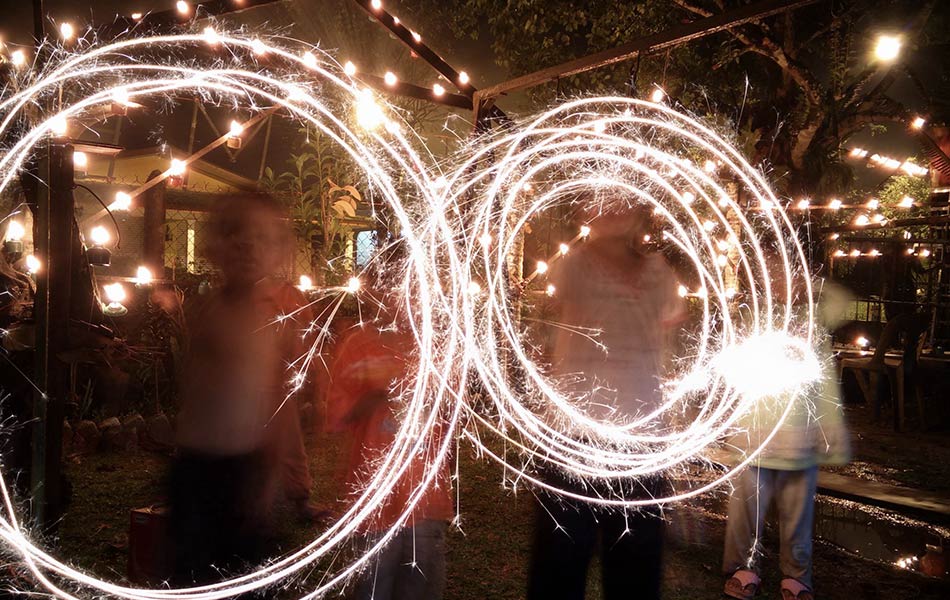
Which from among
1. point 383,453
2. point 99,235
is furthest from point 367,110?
point 99,235

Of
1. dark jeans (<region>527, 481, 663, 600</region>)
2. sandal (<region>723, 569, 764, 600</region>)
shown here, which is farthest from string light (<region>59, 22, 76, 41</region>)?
sandal (<region>723, 569, 764, 600</region>)

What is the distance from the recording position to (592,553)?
2.90m

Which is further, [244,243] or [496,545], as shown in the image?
[496,545]

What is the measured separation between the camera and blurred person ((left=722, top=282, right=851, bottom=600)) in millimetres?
3602

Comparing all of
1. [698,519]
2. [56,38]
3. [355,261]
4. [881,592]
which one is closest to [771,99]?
[355,261]

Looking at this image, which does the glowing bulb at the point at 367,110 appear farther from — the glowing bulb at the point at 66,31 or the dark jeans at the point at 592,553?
the dark jeans at the point at 592,553

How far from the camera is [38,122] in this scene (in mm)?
3584

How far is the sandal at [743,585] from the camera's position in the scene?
3703 millimetres

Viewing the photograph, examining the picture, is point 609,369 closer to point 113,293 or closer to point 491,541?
point 491,541

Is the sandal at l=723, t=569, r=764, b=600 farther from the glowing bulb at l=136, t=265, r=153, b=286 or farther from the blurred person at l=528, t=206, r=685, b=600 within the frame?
the glowing bulb at l=136, t=265, r=153, b=286

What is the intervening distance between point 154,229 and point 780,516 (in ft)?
19.9

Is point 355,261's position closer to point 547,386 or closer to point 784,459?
point 547,386

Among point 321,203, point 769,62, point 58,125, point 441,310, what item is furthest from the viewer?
point 769,62

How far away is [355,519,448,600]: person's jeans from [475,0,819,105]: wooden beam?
288 cm
